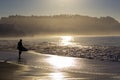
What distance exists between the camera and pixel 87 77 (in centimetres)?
1870

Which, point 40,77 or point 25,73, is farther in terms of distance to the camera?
point 25,73

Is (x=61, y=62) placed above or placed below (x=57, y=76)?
above

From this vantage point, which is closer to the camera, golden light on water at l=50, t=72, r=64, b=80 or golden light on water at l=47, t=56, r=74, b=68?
golden light on water at l=50, t=72, r=64, b=80

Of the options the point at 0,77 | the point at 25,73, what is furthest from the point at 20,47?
the point at 0,77

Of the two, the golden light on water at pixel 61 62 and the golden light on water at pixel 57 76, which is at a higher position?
the golden light on water at pixel 61 62

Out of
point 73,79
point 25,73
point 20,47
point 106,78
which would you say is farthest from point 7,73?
point 20,47

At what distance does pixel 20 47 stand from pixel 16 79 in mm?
15047

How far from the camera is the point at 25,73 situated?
20047 mm

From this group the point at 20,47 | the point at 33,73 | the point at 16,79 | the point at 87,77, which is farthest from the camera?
the point at 20,47

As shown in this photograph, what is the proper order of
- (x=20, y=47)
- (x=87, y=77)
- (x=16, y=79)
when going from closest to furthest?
(x=16, y=79), (x=87, y=77), (x=20, y=47)

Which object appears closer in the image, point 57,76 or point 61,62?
point 57,76

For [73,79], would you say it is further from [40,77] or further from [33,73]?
[33,73]

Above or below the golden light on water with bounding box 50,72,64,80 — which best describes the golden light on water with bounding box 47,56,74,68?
above

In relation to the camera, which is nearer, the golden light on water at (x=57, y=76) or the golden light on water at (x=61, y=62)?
the golden light on water at (x=57, y=76)
